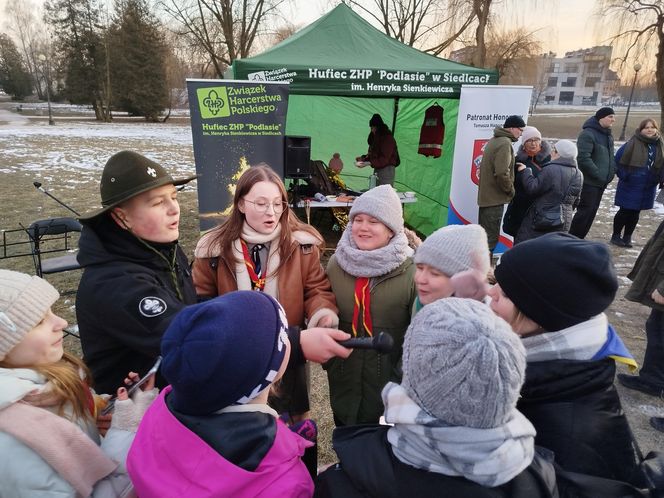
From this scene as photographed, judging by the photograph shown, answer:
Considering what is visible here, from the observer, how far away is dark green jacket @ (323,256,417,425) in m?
1.96

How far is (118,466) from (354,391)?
1.18m

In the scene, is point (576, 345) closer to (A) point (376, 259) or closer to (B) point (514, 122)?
(A) point (376, 259)

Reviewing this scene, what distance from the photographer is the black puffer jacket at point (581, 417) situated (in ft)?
3.49

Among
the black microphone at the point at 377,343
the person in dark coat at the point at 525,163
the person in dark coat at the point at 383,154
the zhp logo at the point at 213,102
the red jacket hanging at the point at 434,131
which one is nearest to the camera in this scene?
the black microphone at the point at 377,343

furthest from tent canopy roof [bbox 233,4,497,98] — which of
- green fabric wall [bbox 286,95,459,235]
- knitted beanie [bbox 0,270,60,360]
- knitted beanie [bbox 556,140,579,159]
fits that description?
knitted beanie [bbox 0,270,60,360]

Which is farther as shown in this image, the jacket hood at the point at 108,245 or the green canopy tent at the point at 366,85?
the green canopy tent at the point at 366,85

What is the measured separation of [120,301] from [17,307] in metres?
0.30

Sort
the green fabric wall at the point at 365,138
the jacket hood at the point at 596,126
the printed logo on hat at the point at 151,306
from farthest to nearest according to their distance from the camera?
the green fabric wall at the point at 365,138 < the jacket hood at the point at 596,126 < the printed logo on hat at the point at 151,306

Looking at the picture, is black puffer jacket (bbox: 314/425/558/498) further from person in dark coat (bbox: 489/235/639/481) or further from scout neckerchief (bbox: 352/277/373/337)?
scout neckerchief (bbox: 352/277/373/337)

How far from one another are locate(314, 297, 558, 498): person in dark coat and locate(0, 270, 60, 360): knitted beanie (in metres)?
0.98

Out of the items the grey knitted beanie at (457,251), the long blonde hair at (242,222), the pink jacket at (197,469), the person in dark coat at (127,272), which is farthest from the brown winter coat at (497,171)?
the pink jacket at (197,469)

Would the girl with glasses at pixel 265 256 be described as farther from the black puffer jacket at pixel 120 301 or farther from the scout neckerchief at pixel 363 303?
the black puffer jacket at pixel 120 301

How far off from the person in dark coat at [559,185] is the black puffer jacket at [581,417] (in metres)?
3.87

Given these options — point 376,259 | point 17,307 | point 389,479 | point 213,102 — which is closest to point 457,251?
point 376,259
